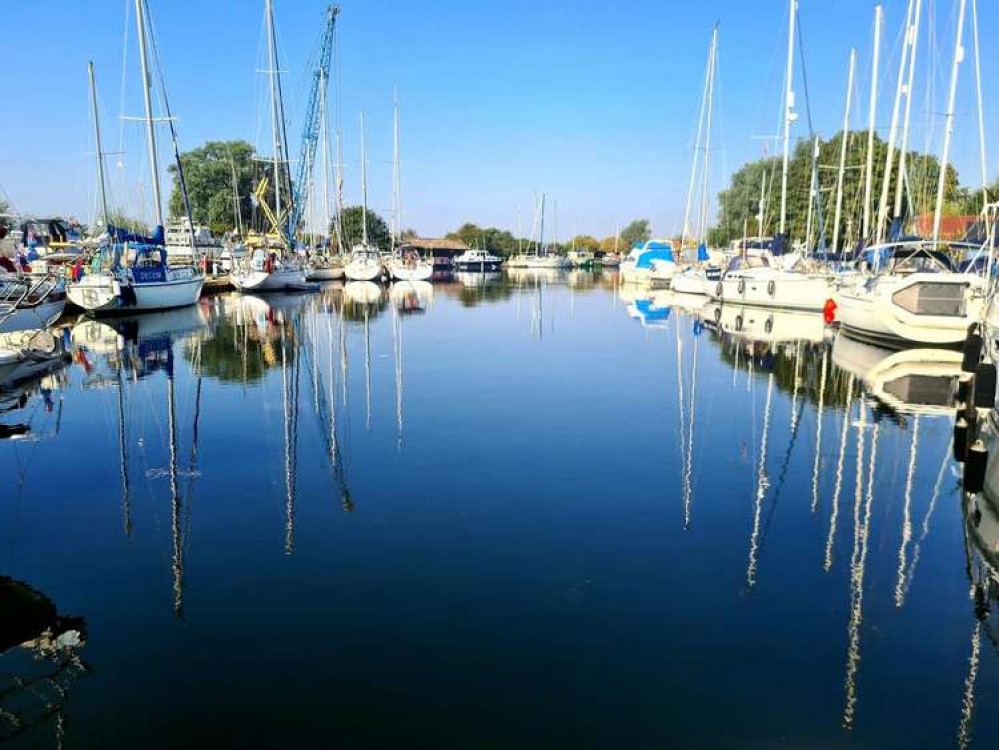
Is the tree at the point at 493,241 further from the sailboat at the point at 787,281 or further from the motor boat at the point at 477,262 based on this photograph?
the sailboat at the point at 787,281

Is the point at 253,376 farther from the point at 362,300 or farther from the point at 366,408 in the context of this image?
the point at 362,300

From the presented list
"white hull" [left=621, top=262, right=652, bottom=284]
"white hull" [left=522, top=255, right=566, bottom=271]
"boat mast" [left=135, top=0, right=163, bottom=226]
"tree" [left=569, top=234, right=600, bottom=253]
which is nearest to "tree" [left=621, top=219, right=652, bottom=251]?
"tree" [left=569, top=234, right=600, bottom=253]

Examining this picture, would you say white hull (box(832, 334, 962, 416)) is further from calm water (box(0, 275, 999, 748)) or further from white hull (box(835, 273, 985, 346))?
white hull (box(835, 273, 985, 346))

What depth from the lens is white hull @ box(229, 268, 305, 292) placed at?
149 ft

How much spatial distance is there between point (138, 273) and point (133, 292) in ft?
2.66

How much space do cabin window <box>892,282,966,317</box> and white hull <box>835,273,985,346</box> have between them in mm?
45

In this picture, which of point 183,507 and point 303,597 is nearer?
point 303,597

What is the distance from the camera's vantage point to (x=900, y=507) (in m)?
8.19

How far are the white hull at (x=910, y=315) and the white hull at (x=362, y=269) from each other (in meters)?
45.9

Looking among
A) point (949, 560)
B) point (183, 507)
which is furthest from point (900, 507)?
point (183, 507)

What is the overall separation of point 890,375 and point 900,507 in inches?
361

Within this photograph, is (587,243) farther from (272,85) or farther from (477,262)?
(272,85)

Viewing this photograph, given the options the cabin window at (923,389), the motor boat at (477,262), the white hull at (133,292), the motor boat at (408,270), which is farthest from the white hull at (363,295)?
the motor boat at (477,262)

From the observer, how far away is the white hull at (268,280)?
45.6 meters
